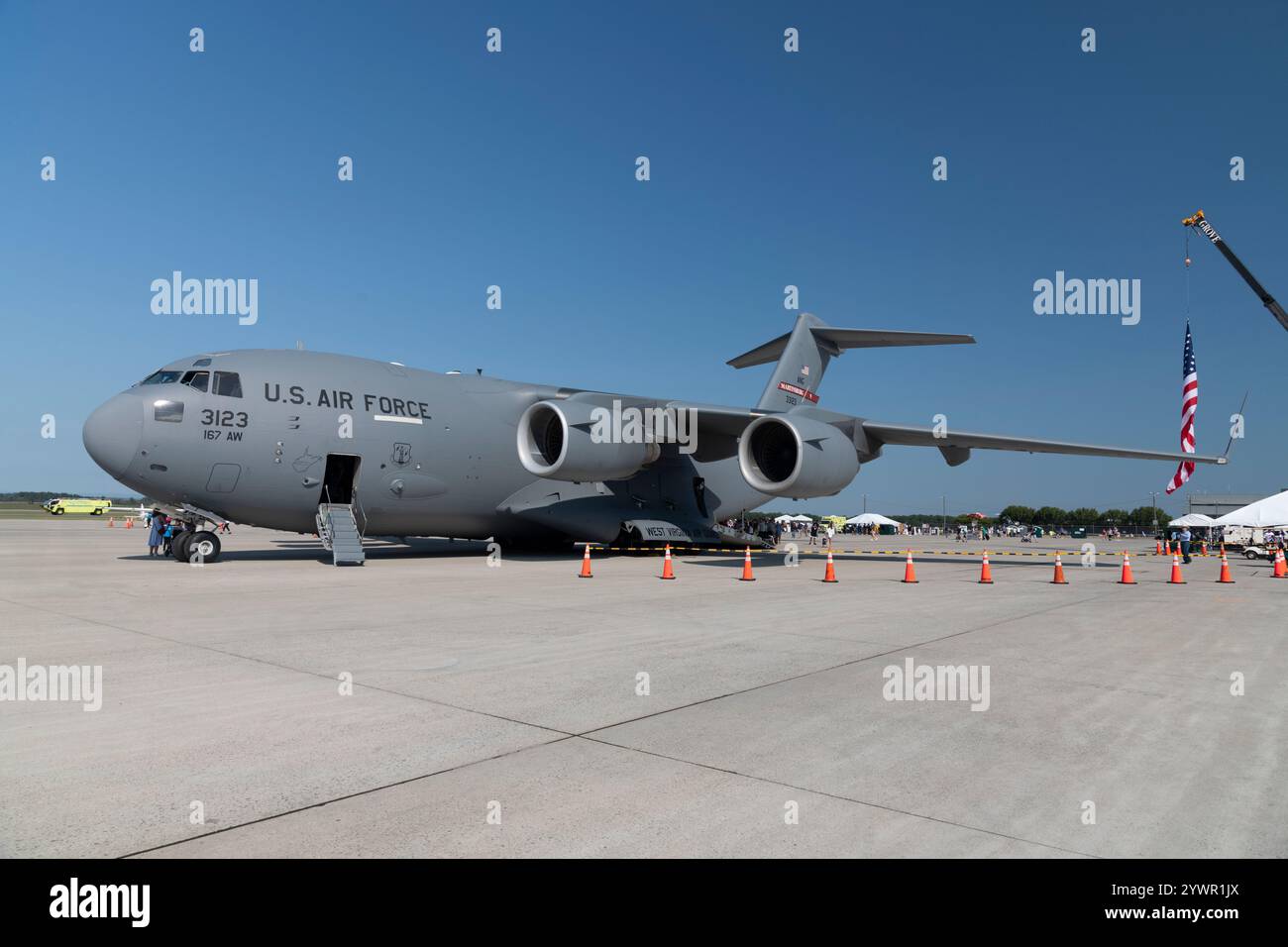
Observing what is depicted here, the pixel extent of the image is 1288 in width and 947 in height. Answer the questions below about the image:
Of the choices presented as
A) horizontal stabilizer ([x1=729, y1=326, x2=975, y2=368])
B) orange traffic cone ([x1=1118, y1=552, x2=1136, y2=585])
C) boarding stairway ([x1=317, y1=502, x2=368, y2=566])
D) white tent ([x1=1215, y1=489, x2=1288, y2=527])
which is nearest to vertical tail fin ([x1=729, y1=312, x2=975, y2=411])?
horizontal stabilizer ([x1=729, y1=326, x2=975, y2=368])

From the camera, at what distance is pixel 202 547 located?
52.4 feet

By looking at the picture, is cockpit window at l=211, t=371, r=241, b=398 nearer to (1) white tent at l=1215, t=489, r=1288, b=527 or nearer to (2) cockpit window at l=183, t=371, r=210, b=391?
(2) cockpit window at l=183, t=371, r=210, b=391

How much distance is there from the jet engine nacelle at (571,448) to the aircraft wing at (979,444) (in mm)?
6064

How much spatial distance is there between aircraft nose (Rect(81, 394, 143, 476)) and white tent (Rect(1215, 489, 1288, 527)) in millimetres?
36884

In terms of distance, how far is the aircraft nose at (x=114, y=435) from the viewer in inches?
563

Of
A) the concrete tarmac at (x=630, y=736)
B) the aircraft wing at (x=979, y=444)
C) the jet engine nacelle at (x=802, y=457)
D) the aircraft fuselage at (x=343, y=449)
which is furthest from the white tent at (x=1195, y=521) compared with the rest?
the concrete tarmac at (x=630, y=736)

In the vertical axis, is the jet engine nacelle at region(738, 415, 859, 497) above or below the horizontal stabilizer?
below

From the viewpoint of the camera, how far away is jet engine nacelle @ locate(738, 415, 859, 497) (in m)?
17.5

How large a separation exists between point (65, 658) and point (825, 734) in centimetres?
581

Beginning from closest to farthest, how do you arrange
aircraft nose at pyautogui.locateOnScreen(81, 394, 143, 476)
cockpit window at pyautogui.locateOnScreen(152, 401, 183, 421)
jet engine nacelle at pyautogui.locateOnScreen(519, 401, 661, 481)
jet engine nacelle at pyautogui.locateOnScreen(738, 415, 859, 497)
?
aircraft nose at pyautogui.locateOnScreen(81, 394, 143, 476) → cockpit window at pyautogui.locateOnScreen(152, 401, 183, 421) → jet engine nacelle at pyautogui.locateOnScreen(738, 415, 859, 497) → jet engine nacelle at pyautogui.locateOnScreen(519, 401, 661, 481)

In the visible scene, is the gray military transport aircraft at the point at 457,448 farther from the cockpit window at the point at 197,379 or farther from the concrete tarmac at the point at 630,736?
the concrete tarmac at the point at 630,736

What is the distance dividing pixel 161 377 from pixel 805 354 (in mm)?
16216
